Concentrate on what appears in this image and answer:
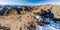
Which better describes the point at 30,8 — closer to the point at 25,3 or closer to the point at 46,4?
the point at 25,3

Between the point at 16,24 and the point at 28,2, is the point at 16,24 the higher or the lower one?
the lower one

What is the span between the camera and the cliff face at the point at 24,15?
1.33 metres

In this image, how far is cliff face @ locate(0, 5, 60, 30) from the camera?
1.33 m

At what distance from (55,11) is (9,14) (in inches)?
20.9

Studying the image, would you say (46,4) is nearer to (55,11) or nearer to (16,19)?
(55,11)

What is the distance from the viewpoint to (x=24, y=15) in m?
1.36

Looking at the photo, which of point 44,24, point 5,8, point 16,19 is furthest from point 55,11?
Answer: point 5,8

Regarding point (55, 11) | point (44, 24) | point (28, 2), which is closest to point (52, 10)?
point (55, 11)

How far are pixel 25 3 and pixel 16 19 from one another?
0.21 metres

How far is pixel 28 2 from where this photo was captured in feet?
4.56

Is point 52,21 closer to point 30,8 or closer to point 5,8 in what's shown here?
point 30,8

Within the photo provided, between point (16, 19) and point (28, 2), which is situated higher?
point (28, 2)

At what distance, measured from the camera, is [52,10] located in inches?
54.7

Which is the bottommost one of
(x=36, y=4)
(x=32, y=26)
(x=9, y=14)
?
(x=32, y=26)
